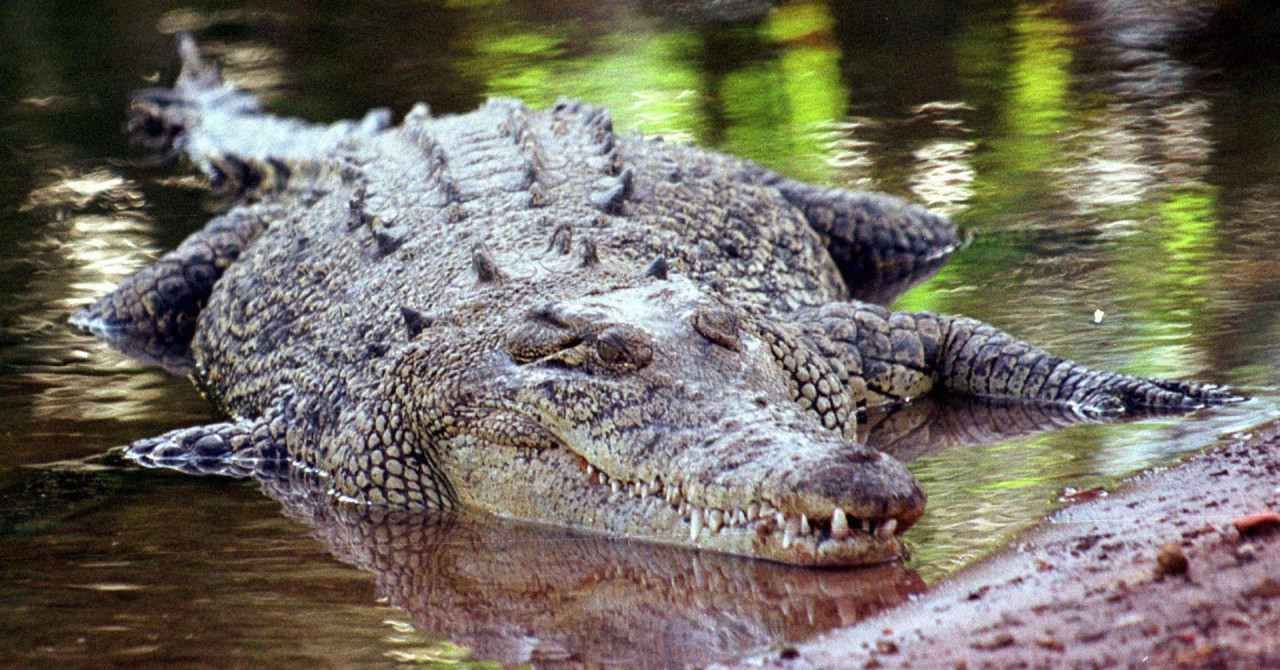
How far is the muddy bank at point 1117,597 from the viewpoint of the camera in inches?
108

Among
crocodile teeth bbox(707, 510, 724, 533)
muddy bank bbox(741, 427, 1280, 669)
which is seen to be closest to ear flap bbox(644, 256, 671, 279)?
crocodile teeth bbox(707, 510, 724, 533)

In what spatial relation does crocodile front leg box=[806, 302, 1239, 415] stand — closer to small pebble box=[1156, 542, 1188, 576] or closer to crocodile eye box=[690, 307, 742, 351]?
crocodile eye box=[690, 307, 742, 351]

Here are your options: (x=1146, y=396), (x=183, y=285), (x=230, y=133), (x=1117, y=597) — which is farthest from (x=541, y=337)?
(x=230, y=133)

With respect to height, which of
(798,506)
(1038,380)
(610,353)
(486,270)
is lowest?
(1038,380)

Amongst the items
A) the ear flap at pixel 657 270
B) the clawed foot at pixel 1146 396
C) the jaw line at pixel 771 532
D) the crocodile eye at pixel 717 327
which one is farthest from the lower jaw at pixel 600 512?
the clawed foot at pixel 1146 396

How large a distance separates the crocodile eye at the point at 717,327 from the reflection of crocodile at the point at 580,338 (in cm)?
1

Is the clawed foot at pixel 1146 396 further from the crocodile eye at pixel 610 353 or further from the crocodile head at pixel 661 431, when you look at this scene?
the crocodile eye at pixel 610 353

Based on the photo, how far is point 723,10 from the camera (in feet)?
46.6

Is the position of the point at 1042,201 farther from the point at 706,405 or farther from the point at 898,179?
the point at 706,405

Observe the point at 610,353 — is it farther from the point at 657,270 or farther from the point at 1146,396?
the point at 1146,396

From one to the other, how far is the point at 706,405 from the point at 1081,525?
3.32ft

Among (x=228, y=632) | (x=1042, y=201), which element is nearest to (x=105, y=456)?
(x=228, y=632)

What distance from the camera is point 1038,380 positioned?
509 cm

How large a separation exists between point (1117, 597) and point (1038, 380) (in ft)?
7.03
